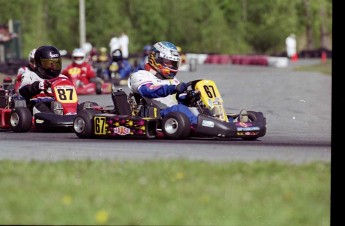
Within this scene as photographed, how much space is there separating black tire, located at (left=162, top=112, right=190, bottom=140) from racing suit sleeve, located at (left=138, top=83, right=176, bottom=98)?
45cm

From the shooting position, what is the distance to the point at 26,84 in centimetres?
1463

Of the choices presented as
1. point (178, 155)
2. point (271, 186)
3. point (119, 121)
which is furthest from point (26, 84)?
point (271, 186)

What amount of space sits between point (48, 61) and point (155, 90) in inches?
109

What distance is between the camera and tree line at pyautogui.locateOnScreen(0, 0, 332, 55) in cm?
7181

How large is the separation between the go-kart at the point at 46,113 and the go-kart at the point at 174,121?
843 mm

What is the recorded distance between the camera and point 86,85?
22719 mm

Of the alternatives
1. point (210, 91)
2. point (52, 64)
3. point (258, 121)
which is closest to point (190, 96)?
point (210, 91)

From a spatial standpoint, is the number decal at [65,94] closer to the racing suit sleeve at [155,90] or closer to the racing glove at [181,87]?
the racing suit sleeve at [155,90]

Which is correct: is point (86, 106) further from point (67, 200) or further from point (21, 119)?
point (67, 200)

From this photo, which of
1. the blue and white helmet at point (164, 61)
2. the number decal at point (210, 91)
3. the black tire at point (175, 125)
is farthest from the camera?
the blue and white helmet at point (164, 61)

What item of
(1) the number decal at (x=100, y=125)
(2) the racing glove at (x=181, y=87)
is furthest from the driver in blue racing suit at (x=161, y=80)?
(1) the number decal at (x=100, y=125)

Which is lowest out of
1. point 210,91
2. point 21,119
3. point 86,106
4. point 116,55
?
point 21,119

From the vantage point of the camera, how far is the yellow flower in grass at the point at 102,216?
685cm
